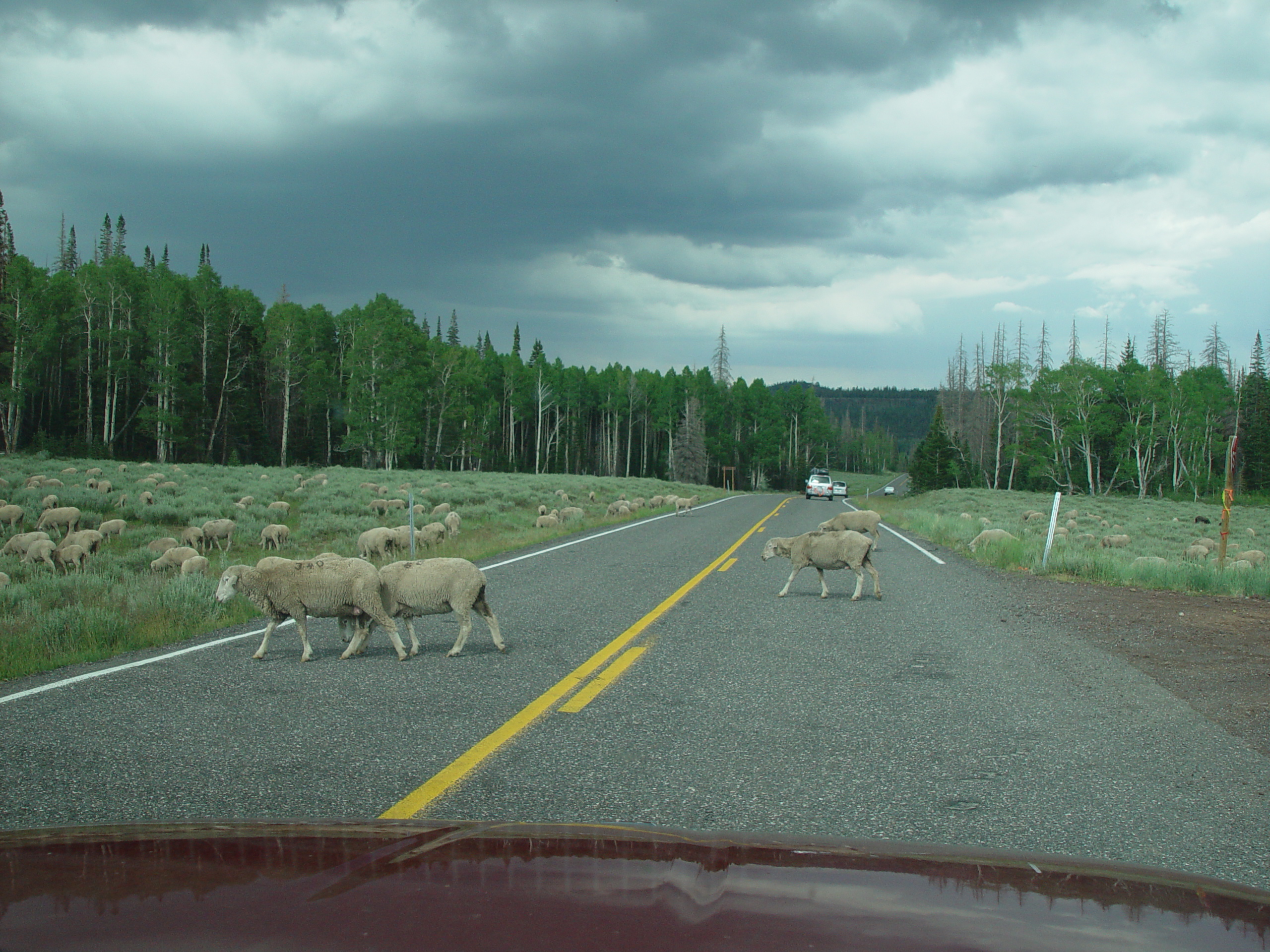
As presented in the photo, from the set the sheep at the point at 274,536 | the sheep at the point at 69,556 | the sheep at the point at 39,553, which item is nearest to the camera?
the sheep at the point at 39,553

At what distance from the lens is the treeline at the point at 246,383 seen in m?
54.1

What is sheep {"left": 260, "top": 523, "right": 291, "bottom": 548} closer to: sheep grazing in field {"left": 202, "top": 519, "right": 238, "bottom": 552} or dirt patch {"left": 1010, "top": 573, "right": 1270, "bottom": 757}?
sheep grazing in field {"left": 202, "top": 519, "right": 238, "bottom": 552}

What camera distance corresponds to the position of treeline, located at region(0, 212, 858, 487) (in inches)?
2128

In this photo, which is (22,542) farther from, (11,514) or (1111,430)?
(1111,430)

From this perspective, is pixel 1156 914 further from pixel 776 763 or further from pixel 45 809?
pixel 45 809

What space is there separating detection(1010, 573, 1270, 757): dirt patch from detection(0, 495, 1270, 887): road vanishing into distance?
0.33 m

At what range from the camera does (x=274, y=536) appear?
64.4 feet

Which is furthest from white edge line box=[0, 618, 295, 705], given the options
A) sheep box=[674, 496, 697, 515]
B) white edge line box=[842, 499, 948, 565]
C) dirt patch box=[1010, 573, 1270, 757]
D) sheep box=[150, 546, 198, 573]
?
sheep box=[674, 496, 697, 515]

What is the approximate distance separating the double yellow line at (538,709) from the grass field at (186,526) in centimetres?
438

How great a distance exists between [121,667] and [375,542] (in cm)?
1013

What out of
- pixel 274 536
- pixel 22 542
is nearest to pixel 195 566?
pixel 22 542

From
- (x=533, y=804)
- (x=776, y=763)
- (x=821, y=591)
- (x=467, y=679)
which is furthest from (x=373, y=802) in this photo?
(x=821, y=591)

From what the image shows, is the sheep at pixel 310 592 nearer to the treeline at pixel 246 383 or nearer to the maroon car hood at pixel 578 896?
the maroon car hood at pixel 578 896

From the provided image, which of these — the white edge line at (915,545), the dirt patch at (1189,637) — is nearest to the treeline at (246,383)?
the white edge line at (915,545)
